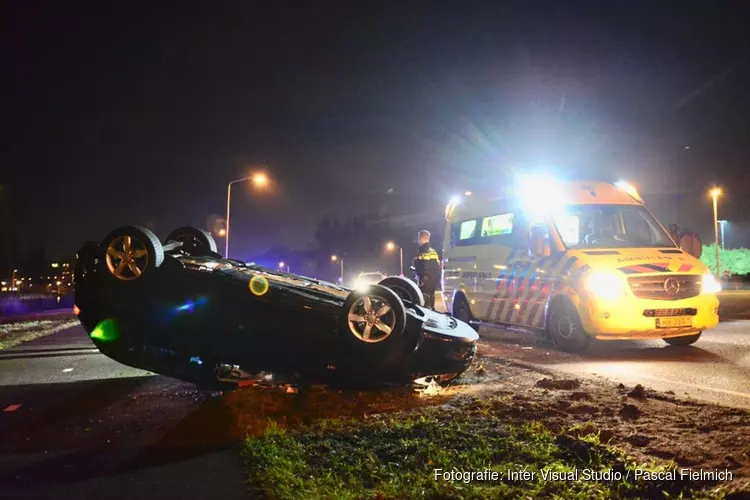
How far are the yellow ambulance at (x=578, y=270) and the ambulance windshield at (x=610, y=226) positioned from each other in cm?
2

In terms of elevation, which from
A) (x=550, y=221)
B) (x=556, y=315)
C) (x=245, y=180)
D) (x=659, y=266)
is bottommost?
(x=556, y=315)

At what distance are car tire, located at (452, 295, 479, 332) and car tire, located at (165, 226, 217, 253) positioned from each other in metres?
6.06

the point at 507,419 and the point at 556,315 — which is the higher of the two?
the point at 556,315

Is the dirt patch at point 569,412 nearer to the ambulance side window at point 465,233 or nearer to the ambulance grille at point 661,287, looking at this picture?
the ambulance grille at point 661,287

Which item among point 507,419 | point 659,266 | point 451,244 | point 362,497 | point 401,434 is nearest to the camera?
point 362,497

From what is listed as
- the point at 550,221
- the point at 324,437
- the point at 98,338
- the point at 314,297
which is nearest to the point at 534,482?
the point at 324,437

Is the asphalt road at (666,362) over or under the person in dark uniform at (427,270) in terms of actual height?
under

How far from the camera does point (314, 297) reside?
5449 mm

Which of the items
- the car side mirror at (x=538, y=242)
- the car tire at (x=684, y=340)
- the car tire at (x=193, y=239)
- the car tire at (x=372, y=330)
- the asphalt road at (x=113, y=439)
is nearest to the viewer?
the asphalt road at (x=113, y=439)

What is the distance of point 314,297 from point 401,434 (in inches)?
68.5

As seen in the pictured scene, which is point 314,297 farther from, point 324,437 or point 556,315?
point 556,315

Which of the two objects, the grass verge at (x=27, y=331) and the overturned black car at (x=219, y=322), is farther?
the grass verge at (x=27, y=331)

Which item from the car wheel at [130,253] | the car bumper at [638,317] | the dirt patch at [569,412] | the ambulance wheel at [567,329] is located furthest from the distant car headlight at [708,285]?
the car wheel at [130,253]

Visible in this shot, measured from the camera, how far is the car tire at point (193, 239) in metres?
6.71
